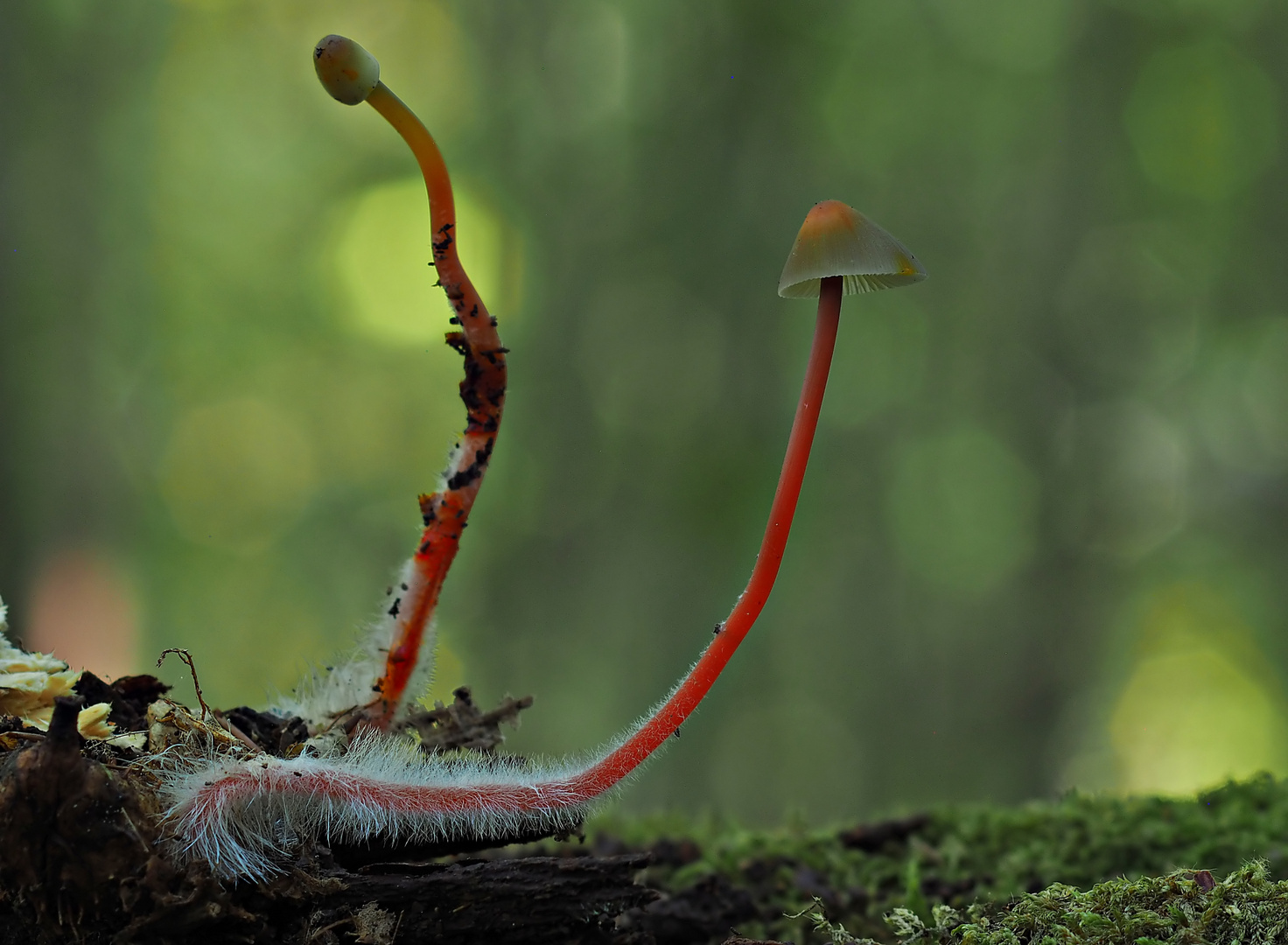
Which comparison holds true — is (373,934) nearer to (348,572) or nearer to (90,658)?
(90,658)

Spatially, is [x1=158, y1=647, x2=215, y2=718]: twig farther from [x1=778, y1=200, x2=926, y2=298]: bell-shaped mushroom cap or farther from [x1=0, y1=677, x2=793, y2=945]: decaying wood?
[x1=778, y1=200, x2=926, y2=298]: bell-shaped mushroom cap

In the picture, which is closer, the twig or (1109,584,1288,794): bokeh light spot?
the twig

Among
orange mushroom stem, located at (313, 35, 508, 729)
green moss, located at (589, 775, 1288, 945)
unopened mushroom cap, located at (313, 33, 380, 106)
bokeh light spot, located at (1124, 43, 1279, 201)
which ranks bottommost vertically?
green moss, located at (589, 775, 1288, 945)

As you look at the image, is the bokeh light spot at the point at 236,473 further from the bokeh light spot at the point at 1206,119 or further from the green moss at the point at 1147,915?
the bokeh light spot at the point at 1206,119

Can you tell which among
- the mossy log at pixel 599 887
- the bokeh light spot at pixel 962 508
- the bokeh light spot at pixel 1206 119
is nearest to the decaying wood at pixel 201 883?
the mossy log at pixel 599 887

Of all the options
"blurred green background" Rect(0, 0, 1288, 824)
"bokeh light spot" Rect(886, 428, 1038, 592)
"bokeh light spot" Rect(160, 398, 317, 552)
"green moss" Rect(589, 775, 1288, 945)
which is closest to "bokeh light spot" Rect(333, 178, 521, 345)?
"blurred green background" Rect(0, 0, 1288, 824)

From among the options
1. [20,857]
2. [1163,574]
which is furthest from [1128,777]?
[20,857]
